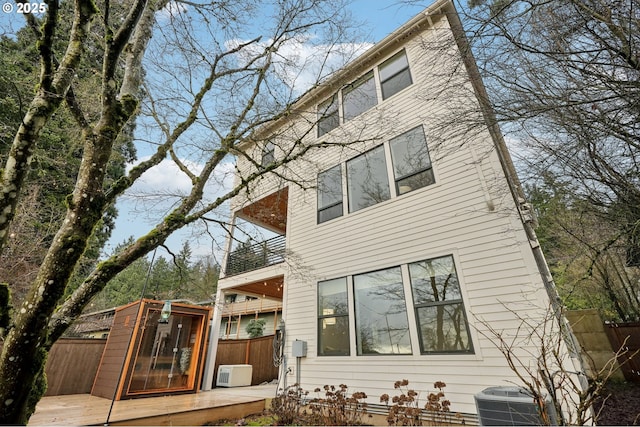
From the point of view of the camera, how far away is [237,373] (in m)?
8.46

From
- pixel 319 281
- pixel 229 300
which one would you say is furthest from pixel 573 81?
pixel 229 300

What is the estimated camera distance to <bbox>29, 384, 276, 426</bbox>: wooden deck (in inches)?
171

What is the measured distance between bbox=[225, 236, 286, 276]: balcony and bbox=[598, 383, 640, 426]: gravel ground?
6.37 metres

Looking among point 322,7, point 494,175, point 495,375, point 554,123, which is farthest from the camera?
point 322,7

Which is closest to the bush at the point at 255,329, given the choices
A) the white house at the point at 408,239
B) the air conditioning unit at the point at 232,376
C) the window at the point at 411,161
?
the air conditioning unit at the point at 232,376

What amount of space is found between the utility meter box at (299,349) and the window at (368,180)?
10.3 feet

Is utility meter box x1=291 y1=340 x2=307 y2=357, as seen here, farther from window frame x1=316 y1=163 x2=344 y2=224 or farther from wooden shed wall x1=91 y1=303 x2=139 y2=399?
wooden shed wall x1=91 y1=303 x2=139 y2=399

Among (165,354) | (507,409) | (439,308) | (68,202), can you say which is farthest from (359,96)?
(165,354)

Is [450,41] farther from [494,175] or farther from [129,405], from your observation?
[129,405]

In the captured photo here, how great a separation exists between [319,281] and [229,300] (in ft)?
49.8

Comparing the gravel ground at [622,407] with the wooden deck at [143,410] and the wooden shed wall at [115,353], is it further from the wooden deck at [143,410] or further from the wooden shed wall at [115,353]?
the wooden shed wall at [115,353]

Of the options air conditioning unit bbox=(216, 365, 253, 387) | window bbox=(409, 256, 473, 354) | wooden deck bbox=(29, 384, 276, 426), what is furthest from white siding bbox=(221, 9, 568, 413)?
air conditioning unit bbox=(216, 365, 253, 387)

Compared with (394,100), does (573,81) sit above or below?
below

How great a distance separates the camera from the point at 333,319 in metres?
6.00
